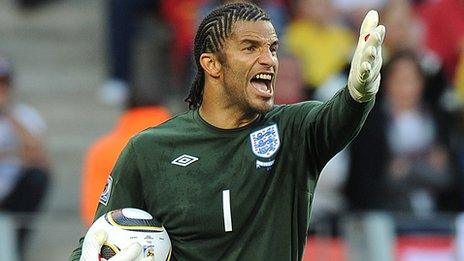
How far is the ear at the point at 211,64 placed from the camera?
4.92 metres

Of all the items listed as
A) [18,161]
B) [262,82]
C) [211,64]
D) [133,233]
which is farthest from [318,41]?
[133,233]

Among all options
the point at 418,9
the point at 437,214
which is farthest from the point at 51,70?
the point at 437,214

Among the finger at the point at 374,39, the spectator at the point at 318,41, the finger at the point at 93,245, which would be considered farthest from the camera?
the spectator at the point at 318,41

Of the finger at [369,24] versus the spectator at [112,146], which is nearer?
the finger at [369,24]

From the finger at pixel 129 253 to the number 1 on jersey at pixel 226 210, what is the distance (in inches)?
13.7

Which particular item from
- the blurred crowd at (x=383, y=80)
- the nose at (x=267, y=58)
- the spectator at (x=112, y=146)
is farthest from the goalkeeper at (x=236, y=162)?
the blurred crowd at (x=383, y=80)

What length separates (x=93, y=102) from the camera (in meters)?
11.1

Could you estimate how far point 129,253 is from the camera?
4.62m

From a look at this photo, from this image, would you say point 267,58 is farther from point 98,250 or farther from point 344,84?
point 344,84

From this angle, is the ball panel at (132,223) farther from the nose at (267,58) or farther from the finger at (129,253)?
the nose at (267,58)

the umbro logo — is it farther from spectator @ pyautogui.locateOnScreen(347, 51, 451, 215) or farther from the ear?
spectator @ pyautogui.locateOnScreen(347, 51, 451, 215)

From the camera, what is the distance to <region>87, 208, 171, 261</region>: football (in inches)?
185

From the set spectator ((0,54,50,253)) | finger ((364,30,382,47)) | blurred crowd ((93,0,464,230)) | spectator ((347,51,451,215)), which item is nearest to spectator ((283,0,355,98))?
blurred crowd ((93,0,464,230))

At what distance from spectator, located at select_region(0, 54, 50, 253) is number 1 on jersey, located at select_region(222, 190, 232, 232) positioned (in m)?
4.44
